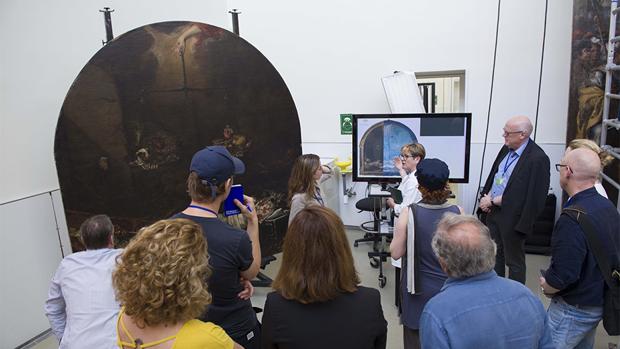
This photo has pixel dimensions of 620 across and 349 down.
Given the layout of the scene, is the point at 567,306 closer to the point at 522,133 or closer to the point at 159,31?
the point at 522,133

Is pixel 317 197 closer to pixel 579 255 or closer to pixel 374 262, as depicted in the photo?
pixel 579 255

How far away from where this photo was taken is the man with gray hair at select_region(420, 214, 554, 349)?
138 centimetres

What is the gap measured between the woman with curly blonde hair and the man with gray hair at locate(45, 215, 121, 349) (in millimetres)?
628

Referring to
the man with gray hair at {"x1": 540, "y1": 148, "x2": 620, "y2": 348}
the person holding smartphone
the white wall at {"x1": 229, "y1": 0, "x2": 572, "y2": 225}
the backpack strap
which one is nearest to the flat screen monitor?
the white wall at {"x1": 229, "y1": 0, "x2": 572, "y2": 225}

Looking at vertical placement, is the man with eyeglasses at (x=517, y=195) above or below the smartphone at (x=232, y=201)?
below

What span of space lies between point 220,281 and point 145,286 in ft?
1.97

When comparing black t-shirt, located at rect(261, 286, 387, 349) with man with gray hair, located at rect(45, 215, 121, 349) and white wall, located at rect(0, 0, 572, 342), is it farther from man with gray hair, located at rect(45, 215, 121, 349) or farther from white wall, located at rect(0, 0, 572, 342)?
white wall, located at rect(0, 0, 572, 342)

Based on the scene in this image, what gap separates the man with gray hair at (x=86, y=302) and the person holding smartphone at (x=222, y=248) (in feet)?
1.40

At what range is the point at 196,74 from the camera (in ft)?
11.6

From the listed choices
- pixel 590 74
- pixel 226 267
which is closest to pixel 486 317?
pixel 226 267

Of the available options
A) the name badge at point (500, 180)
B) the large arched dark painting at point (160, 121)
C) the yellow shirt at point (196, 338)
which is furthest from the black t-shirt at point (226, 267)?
the name badge at point (500, 180)

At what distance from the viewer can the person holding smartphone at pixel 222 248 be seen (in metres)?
1.78

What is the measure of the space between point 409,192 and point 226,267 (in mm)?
1730

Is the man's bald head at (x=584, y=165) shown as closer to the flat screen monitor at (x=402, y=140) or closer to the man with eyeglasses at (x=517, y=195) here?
the man with eyeglasses at (x=517, y=195)
